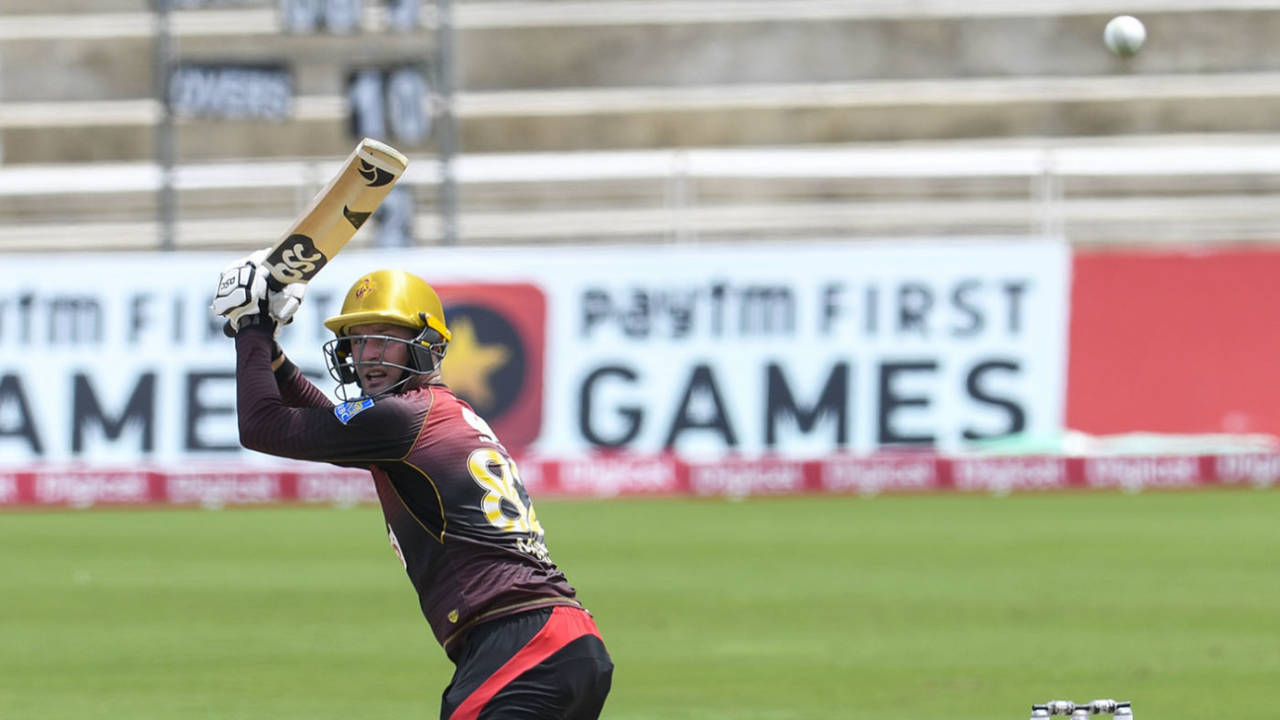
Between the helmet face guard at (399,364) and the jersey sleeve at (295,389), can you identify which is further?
the jersey sleeve at (295,389)

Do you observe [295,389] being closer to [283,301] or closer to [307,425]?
[283,301]

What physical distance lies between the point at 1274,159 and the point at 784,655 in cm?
1400

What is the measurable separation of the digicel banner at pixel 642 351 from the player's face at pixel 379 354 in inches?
514

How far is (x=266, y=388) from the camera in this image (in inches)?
213

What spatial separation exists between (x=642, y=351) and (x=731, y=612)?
7.67m

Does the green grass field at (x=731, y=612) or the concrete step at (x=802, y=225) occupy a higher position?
the concrete step at (x=802, y=225)

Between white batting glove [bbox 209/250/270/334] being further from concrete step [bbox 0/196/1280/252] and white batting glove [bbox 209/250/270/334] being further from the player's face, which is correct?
concrete step [bbox 0/196/1280/252]

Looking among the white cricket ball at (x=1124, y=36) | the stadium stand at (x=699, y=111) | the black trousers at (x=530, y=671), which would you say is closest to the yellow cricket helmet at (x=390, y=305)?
the black trousers at (x=530, y=671)

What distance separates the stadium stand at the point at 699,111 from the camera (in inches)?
961

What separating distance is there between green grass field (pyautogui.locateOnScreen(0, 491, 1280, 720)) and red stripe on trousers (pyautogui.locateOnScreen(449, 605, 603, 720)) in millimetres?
3009

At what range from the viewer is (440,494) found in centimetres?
525

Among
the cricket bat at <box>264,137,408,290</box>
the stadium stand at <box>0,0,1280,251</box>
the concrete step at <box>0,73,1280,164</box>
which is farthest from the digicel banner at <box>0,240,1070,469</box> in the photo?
the cricket bat at <box>264,137,408,290</box>

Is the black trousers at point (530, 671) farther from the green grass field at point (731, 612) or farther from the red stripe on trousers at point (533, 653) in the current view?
the green grass field at point (731, 612)

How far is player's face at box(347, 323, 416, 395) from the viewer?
5426mm
